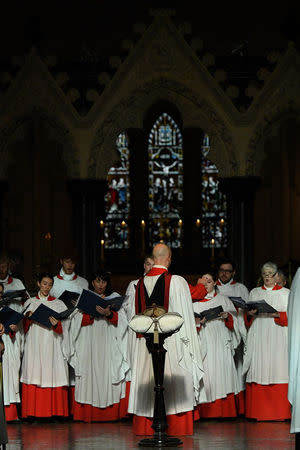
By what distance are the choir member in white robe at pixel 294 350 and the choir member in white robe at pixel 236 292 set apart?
499 centimetres

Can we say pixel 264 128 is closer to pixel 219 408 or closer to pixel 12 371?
pixel 219 408

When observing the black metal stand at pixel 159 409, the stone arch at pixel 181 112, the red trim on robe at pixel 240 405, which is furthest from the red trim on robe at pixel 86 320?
the stone arch at pixel 181 112

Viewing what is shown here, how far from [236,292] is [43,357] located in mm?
2653

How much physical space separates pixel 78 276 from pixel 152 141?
667 centimetres

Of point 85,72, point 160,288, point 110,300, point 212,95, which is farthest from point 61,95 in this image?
point 160,288

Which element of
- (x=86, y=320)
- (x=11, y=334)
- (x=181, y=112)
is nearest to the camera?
(x=11, y=334)

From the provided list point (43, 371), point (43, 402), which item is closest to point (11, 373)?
point (43, 371)

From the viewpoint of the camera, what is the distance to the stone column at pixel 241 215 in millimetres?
16719

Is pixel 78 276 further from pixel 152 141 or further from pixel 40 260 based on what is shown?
pixel 152 141

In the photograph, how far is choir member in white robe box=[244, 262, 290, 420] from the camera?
1391 cm

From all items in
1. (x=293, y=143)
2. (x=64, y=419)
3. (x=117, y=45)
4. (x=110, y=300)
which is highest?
(x=117, y=45)

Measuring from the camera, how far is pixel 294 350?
948cm

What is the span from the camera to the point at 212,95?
16.7m

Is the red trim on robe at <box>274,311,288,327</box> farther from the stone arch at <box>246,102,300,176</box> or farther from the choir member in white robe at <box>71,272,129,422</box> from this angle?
the stone arch at <box>246,102,300,176</box>
